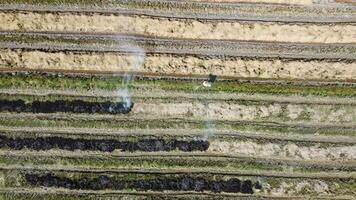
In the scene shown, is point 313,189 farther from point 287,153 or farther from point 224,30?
point 224,30

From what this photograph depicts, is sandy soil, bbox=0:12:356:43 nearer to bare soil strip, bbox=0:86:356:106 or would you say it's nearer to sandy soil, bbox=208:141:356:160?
bare soil strip, bbox=0:86:356:106

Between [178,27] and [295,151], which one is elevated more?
[178,27]

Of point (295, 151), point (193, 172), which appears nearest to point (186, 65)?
point (193, 172)

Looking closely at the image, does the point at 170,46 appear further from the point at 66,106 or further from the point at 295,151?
the point at 295,151

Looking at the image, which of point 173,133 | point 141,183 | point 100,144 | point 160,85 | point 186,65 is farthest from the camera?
point 173,133

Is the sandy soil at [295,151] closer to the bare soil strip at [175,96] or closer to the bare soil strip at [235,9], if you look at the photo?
the bare soil strip at [175,96]

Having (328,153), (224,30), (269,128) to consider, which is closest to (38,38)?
(224,30)

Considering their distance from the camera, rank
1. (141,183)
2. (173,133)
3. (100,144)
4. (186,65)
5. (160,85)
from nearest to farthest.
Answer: (141,183) → (100,144) → (160,85) → (186,65) → (173,133)
